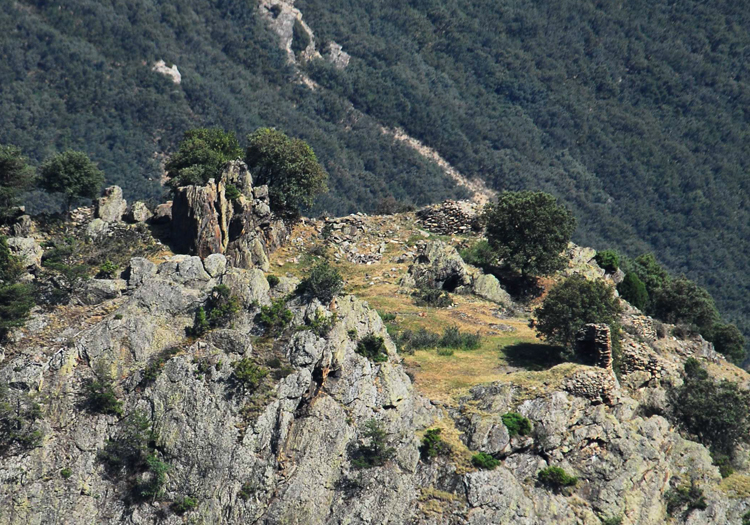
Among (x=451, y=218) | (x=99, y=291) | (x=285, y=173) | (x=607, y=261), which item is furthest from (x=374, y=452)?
(x=451, y=218)

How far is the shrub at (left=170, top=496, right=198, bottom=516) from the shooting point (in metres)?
44.7

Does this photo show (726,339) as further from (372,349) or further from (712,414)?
(372,349)

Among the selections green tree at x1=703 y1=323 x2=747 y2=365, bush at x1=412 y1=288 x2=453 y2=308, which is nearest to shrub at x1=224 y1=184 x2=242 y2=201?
bush at x1=412 y1=288 x2=453 y2=308

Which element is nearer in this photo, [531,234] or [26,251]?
[26,251]

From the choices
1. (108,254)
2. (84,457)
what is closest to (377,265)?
(108,254)

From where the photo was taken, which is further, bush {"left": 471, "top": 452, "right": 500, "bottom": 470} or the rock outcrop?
the rock outcrop

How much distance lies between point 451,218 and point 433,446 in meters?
46.3

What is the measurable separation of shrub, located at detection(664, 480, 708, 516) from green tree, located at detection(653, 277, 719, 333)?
34.1 m

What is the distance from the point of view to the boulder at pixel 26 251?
55.1 meters

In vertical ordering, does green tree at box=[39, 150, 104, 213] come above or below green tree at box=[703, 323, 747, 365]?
below

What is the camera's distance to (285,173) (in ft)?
270

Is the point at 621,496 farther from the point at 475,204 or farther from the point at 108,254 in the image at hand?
the point at 475,204

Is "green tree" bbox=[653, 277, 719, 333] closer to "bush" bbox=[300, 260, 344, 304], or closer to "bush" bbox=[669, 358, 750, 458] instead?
"bush" bbox=[669, 358, 750, 458]

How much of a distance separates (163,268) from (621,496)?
30.3 meters
